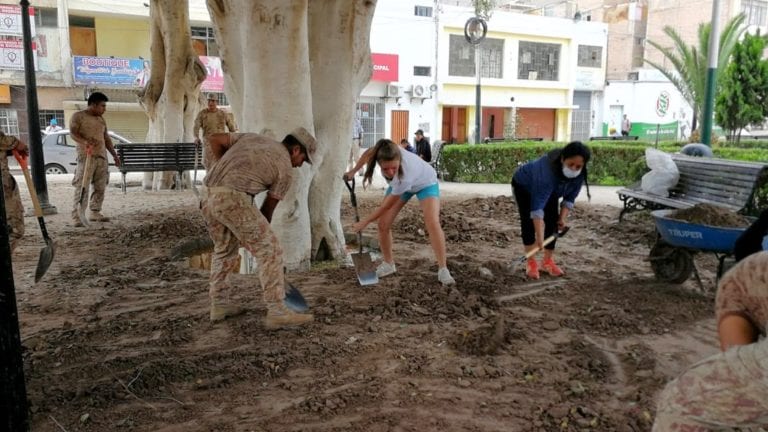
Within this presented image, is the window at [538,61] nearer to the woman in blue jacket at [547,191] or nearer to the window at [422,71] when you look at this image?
the window at [422,71]

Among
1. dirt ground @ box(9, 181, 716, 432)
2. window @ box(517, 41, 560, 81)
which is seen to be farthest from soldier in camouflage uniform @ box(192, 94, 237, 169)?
window @ box(517, 41, 560, 81)

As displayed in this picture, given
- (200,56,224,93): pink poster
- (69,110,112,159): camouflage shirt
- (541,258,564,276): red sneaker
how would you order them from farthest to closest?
(200,56,224,93): pink poster < (69,110,112,159): camouflage shirt < (541,258,564,276): red sneaker

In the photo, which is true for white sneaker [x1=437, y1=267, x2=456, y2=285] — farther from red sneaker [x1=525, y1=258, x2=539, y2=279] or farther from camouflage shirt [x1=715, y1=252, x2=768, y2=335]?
camouflage shirt [x1=715, y1=252, x2=768, y2=335]

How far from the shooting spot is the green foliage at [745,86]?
17641 mm

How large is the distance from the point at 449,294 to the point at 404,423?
221 cm

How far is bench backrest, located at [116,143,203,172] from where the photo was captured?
482 inches

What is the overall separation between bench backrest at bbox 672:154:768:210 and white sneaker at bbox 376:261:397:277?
394 cm

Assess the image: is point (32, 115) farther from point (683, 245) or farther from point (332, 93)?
point (683, 245)

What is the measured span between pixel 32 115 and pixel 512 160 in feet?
34.6

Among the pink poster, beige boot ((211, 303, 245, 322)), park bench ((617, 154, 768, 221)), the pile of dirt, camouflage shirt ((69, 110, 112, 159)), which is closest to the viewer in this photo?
beige boot ((211, 303, 245, 322))

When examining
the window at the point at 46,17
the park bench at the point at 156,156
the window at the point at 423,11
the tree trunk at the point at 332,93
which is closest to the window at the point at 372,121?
the window at the point at 423,11

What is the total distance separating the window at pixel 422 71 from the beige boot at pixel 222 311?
26.5 metres

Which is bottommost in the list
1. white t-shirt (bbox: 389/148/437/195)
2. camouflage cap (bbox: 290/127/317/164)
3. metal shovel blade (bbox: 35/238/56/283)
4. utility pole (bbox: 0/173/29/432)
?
metal shovel blade (bbox: 35/238/56/283)

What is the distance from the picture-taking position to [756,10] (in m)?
39.5
